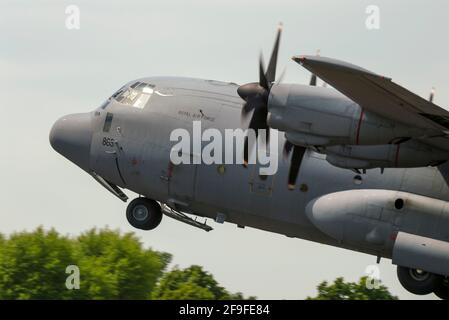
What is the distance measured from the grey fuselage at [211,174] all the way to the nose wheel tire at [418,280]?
90 centimetres

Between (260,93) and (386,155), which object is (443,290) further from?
(260,93)

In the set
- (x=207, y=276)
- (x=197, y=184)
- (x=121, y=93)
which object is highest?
(x=121, y=93)

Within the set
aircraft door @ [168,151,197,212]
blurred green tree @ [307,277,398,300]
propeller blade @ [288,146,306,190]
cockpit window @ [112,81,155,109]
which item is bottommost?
blurred green tree @ [307,277,398,300]

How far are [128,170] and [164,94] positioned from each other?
250 cm

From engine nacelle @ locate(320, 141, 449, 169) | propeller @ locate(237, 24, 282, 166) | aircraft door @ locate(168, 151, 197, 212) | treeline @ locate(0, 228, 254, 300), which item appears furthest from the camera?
treeline @ locate(0, 228, 254, 300)

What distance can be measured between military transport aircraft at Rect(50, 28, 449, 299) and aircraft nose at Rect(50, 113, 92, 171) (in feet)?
0.14

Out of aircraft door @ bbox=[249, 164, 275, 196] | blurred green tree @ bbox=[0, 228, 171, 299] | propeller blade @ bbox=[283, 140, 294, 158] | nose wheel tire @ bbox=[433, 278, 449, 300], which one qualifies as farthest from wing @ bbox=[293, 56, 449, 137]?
blurred green tree @ bbox=[0, 228, 171, 299]

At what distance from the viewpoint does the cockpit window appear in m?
35.7

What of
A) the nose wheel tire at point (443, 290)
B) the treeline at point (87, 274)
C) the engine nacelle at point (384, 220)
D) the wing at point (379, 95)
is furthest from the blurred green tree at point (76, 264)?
the wing at point (379, 95)

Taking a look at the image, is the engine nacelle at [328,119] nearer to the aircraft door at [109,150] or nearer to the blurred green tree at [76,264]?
the aircraft door at [109,150]

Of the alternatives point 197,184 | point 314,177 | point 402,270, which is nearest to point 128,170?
point 197,184

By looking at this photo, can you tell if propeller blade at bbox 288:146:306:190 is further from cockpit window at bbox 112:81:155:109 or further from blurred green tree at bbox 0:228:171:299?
blurred green tree at bbox 0:228:171:299
